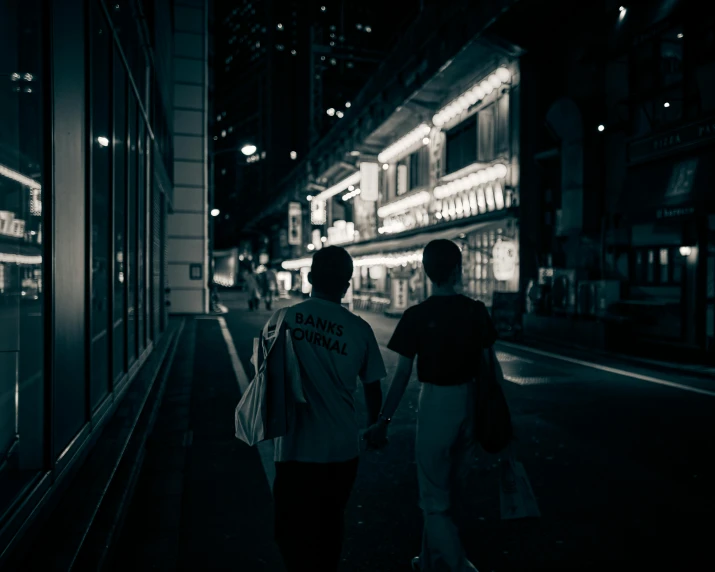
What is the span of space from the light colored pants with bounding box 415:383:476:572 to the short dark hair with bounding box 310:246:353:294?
80cm

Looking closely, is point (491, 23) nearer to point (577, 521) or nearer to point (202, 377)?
point (202, 377)

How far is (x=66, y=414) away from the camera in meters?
4.36

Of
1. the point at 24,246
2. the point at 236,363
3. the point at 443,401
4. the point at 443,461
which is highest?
the point at 24,246

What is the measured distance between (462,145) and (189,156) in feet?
38.3

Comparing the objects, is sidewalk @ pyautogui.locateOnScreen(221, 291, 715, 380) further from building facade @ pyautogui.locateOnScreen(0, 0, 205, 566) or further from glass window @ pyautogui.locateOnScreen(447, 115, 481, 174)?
building facade @ pyautogui.locateOnScreen(0, 0, 205, 566)

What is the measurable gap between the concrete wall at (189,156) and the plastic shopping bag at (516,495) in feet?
77.2

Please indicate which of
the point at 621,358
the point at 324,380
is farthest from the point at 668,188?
the point at 324,380

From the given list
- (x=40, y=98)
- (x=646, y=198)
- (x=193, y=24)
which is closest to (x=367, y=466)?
(x=40, y=98)

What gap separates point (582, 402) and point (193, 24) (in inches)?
938

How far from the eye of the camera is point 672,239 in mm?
15375

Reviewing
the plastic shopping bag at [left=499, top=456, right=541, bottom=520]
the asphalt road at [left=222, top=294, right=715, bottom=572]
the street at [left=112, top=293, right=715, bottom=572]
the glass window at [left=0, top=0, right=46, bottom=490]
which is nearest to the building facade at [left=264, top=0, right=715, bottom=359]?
the asphalt road at [left=222, top=294, right=715, bottom=572]

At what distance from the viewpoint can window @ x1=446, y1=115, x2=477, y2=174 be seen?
72.5ft

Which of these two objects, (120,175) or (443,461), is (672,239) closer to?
(120,175)

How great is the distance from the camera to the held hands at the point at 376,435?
2.92m
